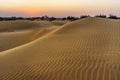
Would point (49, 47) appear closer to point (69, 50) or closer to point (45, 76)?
point (69, 50)

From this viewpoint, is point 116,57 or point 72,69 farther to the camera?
point 116,57

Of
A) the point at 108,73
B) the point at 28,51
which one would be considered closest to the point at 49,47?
the point at 28,51

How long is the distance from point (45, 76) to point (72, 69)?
2.88 ft

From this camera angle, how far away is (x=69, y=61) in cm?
919

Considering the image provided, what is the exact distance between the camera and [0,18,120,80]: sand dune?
309 inches

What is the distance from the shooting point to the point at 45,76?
787cm

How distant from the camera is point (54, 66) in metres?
8.73

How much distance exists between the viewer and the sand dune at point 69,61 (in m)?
7.84

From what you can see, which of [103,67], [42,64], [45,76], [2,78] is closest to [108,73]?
[103,67]

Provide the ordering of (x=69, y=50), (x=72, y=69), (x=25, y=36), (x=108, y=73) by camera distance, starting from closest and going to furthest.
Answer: (x=108, y=73), (x=72, y=69), (x=69, y=50), (x=25, y=36)

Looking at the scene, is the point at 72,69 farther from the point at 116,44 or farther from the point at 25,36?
the point at 25,36

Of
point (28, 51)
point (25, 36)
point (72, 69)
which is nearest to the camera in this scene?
point (72, 69)

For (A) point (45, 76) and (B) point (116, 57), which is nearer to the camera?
(A) point (45, 76)

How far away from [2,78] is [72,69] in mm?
2026
